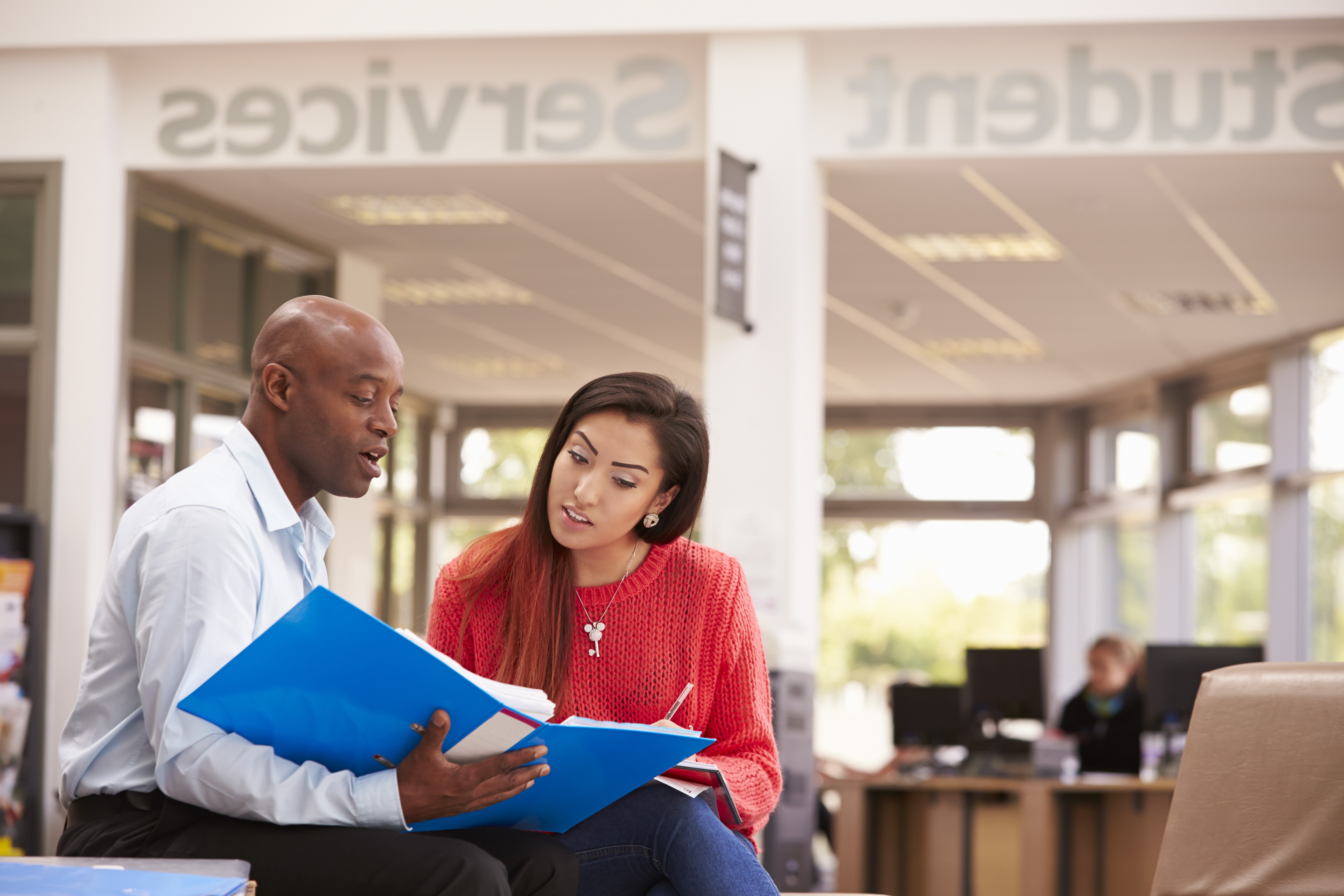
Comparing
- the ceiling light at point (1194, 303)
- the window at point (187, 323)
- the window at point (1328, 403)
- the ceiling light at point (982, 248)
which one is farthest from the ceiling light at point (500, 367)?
the window at point (1328, 403)

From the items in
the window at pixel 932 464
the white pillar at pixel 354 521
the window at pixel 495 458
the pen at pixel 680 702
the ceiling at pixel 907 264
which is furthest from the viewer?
the window at pixel 495 458

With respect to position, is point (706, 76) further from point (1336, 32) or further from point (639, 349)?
point (639, 349)

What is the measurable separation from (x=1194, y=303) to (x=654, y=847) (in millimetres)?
7242

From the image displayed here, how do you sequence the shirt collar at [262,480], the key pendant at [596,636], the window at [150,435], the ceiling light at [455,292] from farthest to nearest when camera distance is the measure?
the ceiling light at [455,292] < the window at [150,435] < the key pendant at [596,636] < the shirt collar at [262,480]

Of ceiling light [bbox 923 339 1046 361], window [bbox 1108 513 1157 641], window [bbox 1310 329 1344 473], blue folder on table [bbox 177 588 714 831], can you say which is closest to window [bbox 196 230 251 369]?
ceiling light [bbox 923 339 1046 361]

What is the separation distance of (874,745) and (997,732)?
717 cm

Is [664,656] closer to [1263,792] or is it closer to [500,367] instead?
[1263,792]

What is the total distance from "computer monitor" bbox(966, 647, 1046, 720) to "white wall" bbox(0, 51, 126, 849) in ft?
12.6

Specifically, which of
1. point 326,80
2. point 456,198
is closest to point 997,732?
point 456,198

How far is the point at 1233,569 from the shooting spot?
990 cm

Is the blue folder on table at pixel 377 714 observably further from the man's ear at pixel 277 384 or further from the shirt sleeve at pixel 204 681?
the man's ear at pixel 277 384

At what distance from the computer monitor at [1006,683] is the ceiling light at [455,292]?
360cm

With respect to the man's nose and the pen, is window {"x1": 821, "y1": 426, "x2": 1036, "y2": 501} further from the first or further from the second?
the man's nose

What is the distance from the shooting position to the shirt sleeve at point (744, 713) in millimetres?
2205
